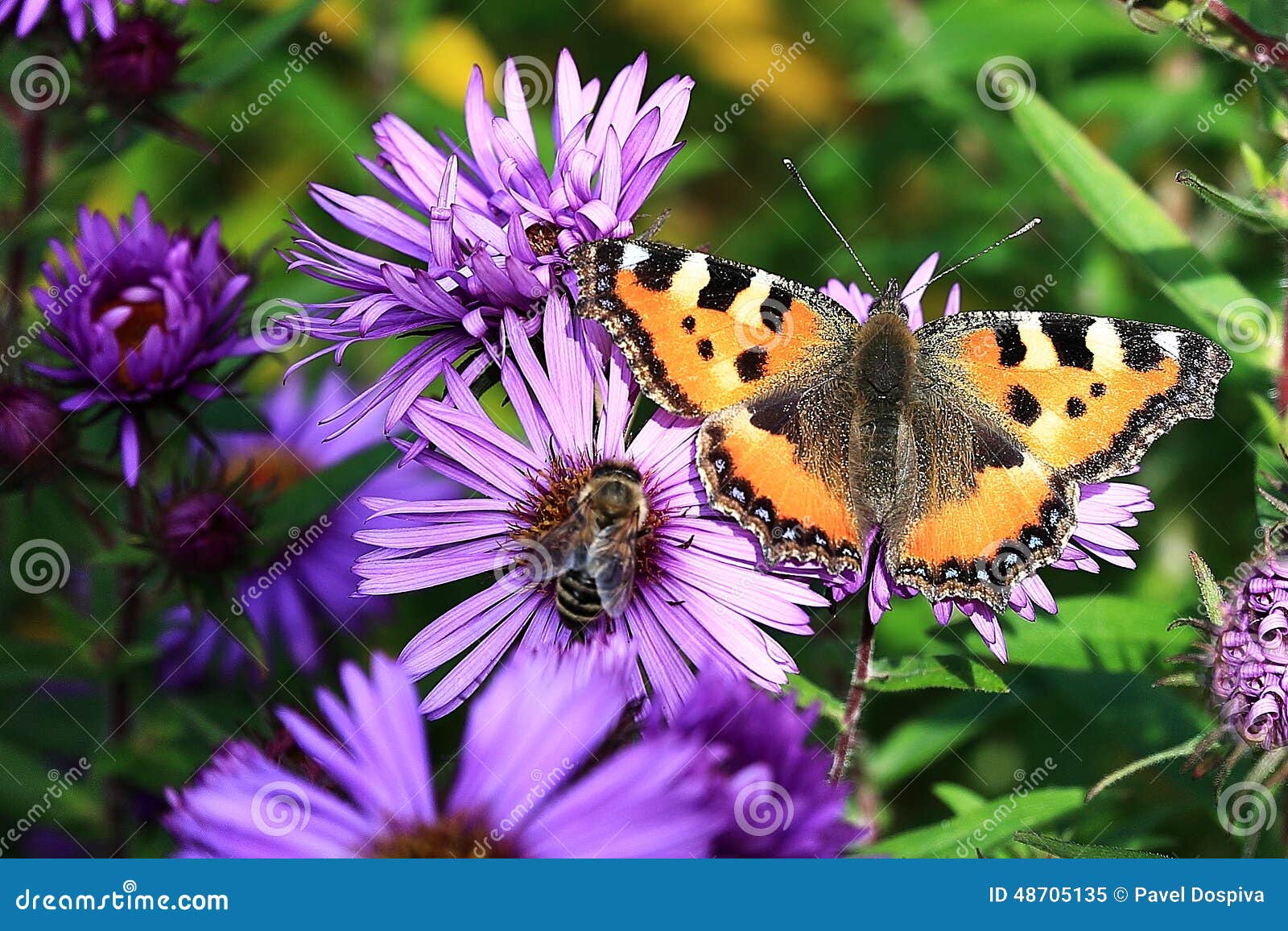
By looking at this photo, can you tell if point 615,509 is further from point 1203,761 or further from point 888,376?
point 1203,761

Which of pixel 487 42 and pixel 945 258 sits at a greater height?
pixel 487 42

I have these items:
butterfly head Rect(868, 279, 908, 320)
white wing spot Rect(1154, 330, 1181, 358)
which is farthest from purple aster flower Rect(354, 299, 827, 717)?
white wing spot Rect(1154, 330, 1181, 358)

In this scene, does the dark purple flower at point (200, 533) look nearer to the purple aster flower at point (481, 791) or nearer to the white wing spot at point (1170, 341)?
the purple aster flower at point (481, 791)

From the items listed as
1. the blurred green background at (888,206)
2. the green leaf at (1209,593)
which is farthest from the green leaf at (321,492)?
the green leaf at (1209,593)

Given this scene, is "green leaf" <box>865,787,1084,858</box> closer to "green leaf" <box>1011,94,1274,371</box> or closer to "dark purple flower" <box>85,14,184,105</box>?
"green leaf" <box>1011,94,1274,371</box>
